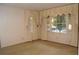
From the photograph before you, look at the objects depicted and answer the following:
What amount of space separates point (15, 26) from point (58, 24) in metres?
0.94

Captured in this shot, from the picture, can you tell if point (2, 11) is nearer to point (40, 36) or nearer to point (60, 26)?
point (40, 36)

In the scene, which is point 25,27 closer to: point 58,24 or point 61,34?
point 58,24

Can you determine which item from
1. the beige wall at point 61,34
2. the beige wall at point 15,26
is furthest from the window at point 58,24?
the beige wall at point 15,26

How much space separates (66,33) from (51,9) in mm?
618

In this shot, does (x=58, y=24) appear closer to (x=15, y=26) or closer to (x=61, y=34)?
(x=61, y=34)

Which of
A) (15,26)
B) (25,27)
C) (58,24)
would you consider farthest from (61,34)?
(15,26)

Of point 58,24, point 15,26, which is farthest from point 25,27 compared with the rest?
point 58,24

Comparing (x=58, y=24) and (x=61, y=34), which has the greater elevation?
(x=58, y=24)


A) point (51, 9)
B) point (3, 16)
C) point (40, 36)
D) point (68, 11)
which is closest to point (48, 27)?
point (40, 36)

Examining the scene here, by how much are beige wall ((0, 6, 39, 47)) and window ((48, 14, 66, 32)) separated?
34 cm

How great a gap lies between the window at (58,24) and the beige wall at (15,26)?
0.34 meters

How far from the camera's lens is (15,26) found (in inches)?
82.0

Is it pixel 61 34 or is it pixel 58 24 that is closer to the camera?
pixel 58 24

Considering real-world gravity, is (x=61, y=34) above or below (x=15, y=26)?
below
